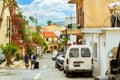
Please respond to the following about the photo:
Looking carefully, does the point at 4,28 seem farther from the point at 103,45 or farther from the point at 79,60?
the point at 103,45

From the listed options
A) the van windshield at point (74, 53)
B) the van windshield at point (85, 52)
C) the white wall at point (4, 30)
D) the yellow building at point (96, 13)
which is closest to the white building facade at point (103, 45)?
the van windshield at point (85, 52)

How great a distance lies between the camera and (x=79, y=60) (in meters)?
27.5

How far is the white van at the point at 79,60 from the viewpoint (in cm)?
2745

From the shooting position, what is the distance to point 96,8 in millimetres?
38250

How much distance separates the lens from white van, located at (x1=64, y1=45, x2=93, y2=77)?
27.5 metres

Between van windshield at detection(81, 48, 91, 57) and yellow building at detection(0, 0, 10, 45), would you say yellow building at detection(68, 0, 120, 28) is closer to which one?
van windshield at detection(81, 48, 91, 57)

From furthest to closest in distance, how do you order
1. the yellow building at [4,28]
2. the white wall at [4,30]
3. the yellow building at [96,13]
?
the yellow building at [4,28]
the white wall at [4,30]
the yellow building at [96,13]

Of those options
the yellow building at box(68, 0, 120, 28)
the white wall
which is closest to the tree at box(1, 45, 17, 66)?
the yellow building at box(68, 0, 120, 28)

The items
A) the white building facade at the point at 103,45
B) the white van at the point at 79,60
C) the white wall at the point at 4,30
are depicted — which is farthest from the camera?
the white wall at the point at 4,30

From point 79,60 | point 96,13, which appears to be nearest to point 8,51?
point 96,13

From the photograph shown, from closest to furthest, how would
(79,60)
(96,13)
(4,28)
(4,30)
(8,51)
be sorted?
(79,60), (96,13), (8,51), (4,28), (4,30)

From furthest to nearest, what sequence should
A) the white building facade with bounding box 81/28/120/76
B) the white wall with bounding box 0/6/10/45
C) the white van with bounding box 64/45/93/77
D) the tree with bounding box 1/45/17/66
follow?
the white wall with bounding box 0/6/10/45 → the tree with bounding box 1/45/17/66 → the white van with bounding box 64/45/93/77 → the white building facade with bounding box 81/28/120/76

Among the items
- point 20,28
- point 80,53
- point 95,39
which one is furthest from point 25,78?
point 20,28

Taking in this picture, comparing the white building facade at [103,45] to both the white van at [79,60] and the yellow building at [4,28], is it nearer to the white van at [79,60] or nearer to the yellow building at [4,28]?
the white van at [79,60]
